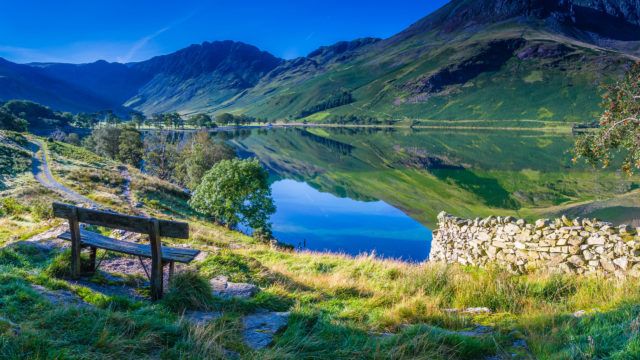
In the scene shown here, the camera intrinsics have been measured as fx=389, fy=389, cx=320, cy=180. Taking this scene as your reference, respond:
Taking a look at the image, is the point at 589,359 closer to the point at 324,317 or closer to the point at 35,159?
the point at 324,317

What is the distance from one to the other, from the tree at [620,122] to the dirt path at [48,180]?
1185 inches

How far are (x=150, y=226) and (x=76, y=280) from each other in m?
2.77

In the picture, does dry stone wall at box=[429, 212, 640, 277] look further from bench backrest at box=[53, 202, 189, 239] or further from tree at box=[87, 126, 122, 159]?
tree at box=[87, 126, 122, 159]

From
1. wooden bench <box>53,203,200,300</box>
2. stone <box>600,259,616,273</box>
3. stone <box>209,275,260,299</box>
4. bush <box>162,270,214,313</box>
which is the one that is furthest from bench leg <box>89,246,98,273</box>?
stone <box>600,259,616,273</box>

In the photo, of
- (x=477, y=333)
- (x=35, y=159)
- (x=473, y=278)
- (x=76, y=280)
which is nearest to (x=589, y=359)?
(x=477, y=333)

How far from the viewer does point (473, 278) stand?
445 inches

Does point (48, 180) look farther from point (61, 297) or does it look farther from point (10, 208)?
point (61, 297)

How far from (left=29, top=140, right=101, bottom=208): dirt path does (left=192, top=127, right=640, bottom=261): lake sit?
21486 millimetres

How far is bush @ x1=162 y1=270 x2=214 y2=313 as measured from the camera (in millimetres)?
7988

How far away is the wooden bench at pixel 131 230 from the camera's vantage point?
26.1 ft

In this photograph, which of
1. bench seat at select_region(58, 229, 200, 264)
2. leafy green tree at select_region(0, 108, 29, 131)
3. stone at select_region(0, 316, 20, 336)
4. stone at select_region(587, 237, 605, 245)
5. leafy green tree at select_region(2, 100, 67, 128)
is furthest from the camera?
leafy green tree at select_region(2, 100, 67, 128)

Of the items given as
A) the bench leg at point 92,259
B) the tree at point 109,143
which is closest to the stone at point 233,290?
the bench leg at point 92,259

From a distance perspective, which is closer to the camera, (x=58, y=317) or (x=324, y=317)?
(x=58, y=317)

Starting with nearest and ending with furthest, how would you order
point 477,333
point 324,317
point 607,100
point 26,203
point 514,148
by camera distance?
point 477,333
point 324,317
point 607,100
point 26,203
point 514,148
